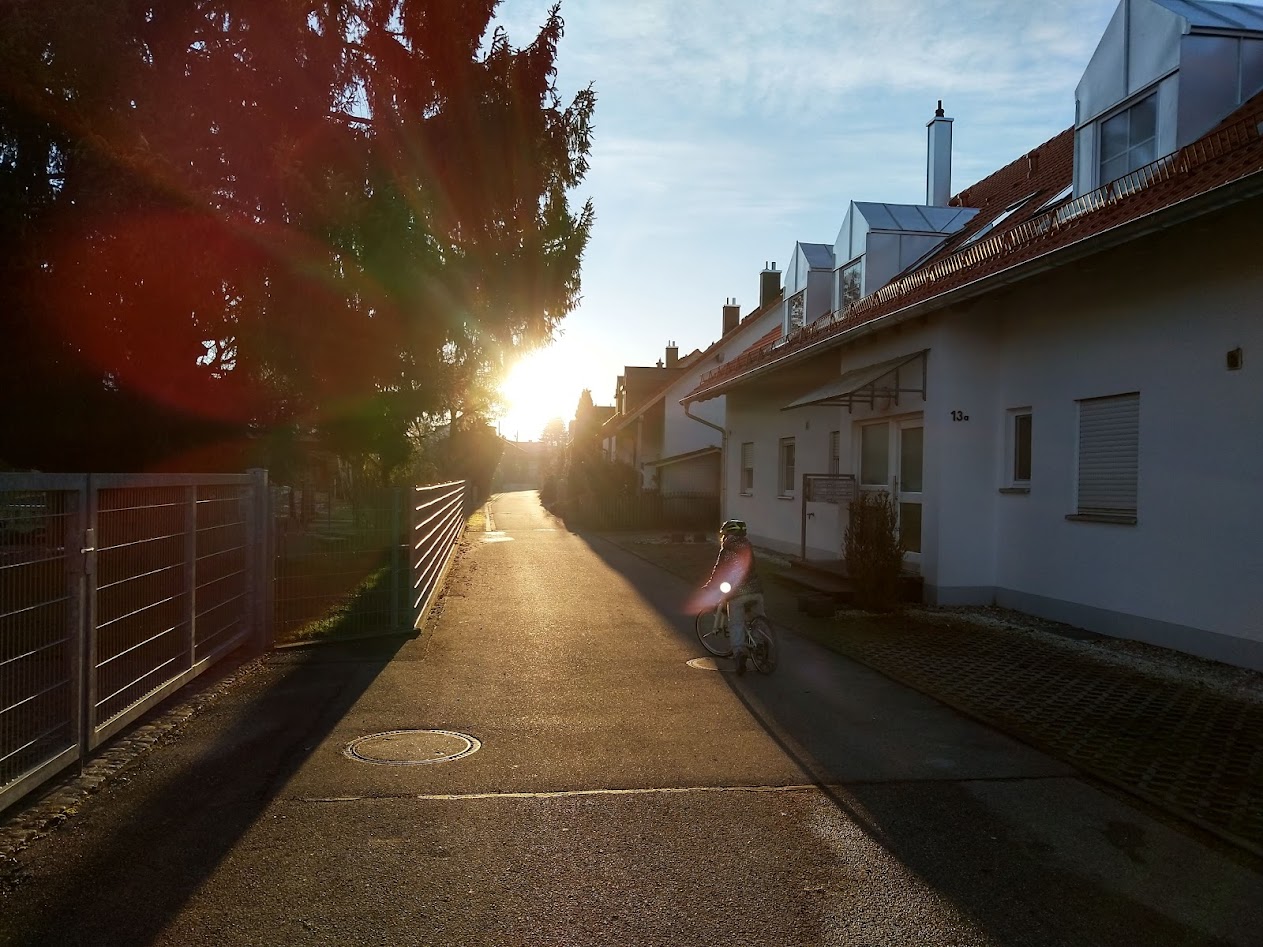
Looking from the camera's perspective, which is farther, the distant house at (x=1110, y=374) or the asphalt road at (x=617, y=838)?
the distant house at (x=1110, y=374)

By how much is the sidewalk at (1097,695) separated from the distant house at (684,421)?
49.7 ft

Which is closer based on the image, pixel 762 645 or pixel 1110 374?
pixel 762 645

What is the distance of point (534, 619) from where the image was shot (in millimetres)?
11766

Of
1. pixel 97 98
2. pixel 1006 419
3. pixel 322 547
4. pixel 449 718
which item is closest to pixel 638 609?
pixel 322 547

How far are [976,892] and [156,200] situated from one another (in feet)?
30.8

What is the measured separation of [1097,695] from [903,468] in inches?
256

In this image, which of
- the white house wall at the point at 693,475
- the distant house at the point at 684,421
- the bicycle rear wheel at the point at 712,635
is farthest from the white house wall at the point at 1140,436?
the white house wall at the point at 693,475

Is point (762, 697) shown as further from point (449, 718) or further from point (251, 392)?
point (251, 392)

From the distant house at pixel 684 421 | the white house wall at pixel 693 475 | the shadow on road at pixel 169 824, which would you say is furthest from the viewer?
the white house wall at pixel 693 475

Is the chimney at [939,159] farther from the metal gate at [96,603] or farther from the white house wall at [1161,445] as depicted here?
the metal gate at [96,603]

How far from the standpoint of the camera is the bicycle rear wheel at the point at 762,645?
8.46 meters

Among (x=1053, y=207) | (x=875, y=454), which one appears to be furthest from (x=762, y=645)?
(x=1053, y=207)

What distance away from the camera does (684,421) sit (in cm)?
4075

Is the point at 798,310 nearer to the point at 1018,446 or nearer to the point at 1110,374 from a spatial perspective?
the point at 1018,446
